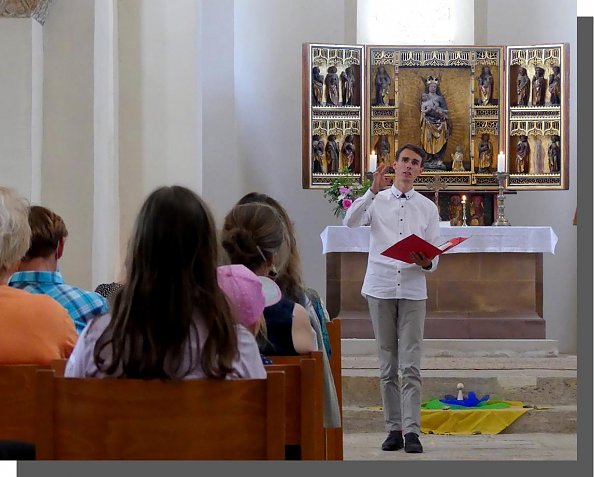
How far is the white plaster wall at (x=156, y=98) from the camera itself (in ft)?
29.7

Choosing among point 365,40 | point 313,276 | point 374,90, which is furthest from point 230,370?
point 365,40

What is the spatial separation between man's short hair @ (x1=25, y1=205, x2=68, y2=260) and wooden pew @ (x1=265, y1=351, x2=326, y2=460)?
128cm

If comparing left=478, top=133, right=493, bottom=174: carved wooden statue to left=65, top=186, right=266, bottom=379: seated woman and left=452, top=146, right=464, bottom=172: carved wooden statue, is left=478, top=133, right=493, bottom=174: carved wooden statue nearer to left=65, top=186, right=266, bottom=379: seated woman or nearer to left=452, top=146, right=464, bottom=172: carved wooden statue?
left=452, top=146, right=464, bottom=172: carved wooden statue

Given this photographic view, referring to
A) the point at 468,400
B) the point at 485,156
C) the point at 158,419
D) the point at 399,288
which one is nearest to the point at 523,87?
the point at 485,156

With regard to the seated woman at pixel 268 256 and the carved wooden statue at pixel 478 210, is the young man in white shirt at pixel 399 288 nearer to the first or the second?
the seated woman at pixel 268 256

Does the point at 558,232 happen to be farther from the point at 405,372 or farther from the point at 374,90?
the point at 405,372

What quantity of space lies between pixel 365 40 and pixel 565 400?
19.4 ft

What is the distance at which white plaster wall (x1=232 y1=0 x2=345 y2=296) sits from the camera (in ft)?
38.9

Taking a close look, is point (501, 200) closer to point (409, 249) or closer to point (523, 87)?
point (523, 87)

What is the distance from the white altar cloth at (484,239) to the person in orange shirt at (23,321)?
5.99m

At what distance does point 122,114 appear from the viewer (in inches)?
357

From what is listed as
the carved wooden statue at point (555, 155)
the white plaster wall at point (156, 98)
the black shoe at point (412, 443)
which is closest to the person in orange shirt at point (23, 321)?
the black shoe at point (412, 443)

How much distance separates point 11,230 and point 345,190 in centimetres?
647

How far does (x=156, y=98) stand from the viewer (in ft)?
30.5
